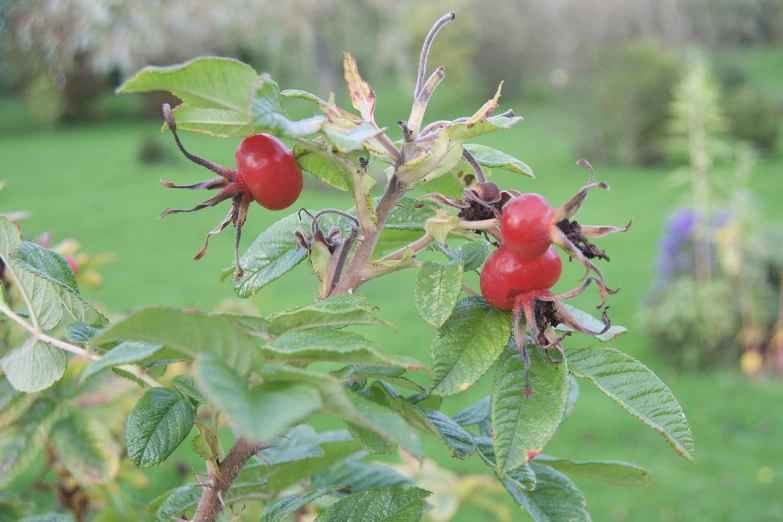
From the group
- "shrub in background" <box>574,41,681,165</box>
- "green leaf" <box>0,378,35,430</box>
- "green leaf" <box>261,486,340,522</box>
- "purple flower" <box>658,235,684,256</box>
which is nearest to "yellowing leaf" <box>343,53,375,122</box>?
"green leaf" <box>261,486,340,522</box>

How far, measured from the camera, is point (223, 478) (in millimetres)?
683

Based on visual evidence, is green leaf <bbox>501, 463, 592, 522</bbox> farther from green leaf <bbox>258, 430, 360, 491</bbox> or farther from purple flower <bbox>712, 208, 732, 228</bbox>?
purple flower <bbox>712, 208, 732, 228</bbox>

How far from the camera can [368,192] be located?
660 mm

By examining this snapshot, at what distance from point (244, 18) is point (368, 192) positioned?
9303 millimetres

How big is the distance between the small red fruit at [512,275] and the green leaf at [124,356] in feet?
0.95

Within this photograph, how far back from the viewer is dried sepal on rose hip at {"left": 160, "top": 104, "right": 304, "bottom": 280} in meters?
0.70

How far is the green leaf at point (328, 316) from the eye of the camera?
0.55 meters

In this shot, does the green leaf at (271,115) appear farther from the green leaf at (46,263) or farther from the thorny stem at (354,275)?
the green leaf at (46,263)

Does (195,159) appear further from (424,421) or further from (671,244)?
(671,244)

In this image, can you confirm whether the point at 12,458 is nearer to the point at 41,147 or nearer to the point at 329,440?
the point at 329,440

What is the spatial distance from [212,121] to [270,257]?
0.71 ft

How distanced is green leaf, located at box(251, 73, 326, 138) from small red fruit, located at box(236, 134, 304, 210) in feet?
0.45

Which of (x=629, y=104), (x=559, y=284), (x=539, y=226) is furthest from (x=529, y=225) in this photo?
(x=629, y=104)

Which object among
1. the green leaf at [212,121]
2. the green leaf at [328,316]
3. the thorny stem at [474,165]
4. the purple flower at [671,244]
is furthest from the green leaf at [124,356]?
the purple flower at [671,244]
